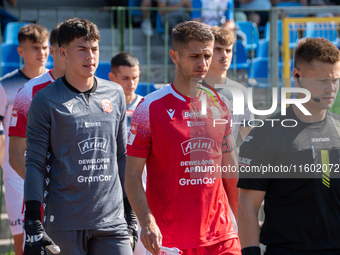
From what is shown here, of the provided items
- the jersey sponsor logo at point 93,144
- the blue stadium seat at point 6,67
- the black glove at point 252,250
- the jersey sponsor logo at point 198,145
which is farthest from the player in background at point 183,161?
Answer: the blue stadium seat at point 6,67

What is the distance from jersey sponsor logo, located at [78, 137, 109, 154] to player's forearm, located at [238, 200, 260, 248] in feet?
4.17

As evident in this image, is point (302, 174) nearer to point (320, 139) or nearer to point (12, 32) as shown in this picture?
point (320, 139)

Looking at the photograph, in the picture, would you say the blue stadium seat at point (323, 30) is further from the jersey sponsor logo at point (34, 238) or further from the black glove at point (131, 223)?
the jersey sponsor logo at point (34, 238)

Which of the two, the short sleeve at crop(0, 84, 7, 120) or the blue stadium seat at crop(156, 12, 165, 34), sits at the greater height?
the blue stadium seat at crop(156, 12, 165, 34)

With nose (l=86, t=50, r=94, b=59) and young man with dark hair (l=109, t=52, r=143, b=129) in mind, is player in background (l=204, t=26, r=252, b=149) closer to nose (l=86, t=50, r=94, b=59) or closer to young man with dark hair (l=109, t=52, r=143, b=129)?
young man with dark hair (l=109, t=52, r=143, b=129)

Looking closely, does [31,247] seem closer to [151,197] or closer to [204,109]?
[151,197]

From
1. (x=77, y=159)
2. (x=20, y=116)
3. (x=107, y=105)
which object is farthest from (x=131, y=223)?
(x=20, y=116)

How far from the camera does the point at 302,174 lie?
2.83m

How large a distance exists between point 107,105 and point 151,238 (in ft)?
3.89

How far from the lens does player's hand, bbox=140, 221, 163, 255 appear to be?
3.19 metres

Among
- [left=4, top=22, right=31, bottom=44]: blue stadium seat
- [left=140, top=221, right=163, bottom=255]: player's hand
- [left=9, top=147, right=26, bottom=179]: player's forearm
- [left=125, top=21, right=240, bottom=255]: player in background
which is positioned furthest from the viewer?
[left=4, top=22, right=31, bottom=44]: blue stadium seat

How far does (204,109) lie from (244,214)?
3.28ft

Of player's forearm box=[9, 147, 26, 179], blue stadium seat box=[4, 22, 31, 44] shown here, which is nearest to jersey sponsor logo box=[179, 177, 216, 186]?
player's forearm box=[9, 147, 26, 179]

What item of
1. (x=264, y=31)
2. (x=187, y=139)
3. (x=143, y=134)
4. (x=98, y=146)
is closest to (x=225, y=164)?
(x=187, y=139)
